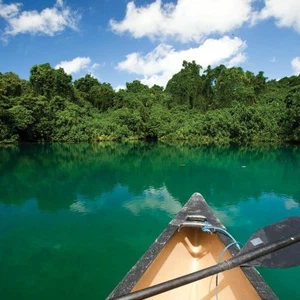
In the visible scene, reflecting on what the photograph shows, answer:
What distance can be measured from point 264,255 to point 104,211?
6.06 metres

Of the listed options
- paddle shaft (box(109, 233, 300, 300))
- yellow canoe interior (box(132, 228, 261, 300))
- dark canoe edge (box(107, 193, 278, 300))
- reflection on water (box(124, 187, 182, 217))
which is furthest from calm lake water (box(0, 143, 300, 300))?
paddle shaft (box(109, 233, 300, 300))

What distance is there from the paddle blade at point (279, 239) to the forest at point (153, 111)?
22308mm

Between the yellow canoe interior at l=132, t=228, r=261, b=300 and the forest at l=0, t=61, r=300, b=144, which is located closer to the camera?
the yellow canoe interior at l=132, t=228, r=261, b=300

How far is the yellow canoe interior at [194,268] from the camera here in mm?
2101

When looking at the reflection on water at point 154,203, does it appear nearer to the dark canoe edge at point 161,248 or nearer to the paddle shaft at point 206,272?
the dark canoe edge at point 161,248

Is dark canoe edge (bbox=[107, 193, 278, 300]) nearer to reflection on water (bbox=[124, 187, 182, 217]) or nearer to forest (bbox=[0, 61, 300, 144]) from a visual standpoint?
reflection on water (bbox=[124, 187, 182, 217])

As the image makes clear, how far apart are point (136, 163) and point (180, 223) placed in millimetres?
11386

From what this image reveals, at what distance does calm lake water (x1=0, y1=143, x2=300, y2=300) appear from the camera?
3.71 metres

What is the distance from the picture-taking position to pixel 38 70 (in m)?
28.8

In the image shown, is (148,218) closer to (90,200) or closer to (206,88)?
(90,200)

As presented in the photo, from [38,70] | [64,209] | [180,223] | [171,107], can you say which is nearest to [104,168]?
[64,209]

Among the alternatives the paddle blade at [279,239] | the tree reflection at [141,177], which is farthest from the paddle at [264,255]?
the tree reflection at [141,177]

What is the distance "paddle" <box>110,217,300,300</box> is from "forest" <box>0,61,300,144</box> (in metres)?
22.3

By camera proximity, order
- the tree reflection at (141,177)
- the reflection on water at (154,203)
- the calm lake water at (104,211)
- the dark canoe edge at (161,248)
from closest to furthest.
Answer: the dark canoe edge at (161,248), the calm lake water at (104,211), the reflection on water at (154,203), the tree reflection at (141,177)
